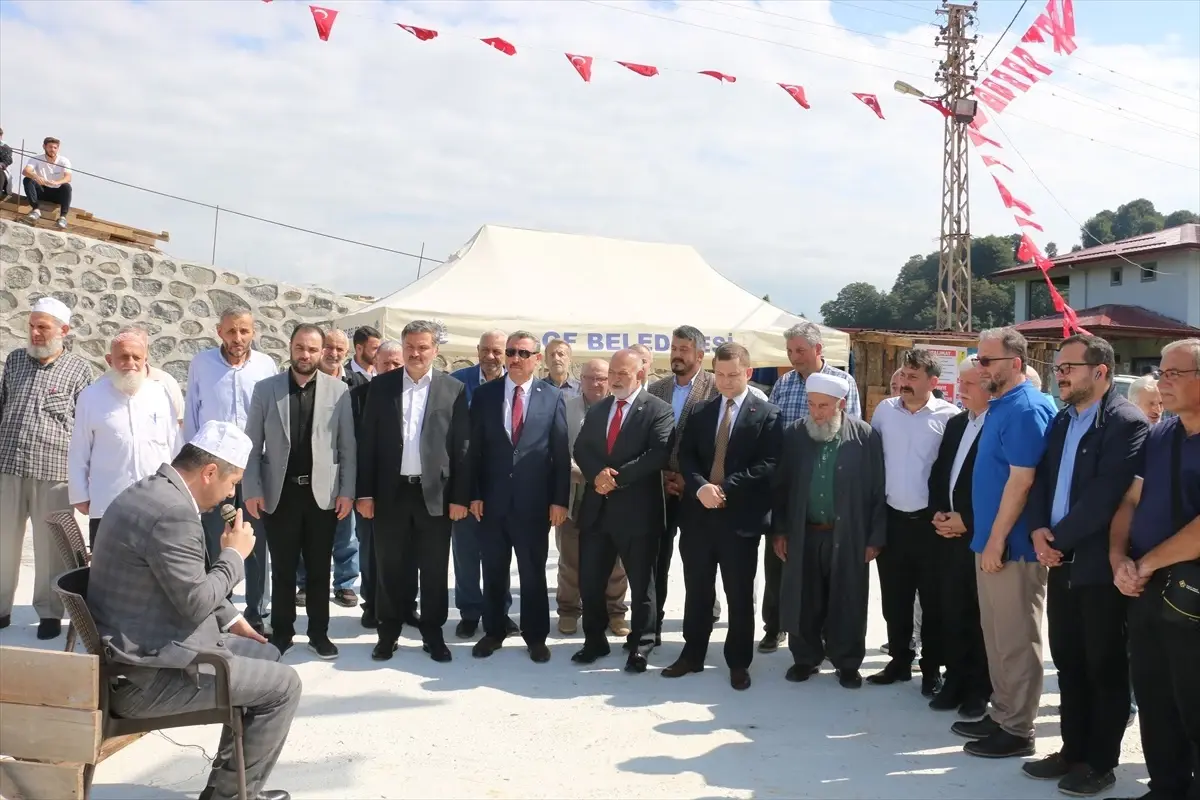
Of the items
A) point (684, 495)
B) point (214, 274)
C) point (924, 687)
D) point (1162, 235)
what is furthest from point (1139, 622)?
point (1162, 235)

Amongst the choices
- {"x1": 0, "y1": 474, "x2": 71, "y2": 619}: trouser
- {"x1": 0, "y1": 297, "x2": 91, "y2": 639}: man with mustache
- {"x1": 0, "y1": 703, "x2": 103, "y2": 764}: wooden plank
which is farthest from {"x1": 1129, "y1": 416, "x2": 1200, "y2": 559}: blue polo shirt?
{"x1": 0, "y1": 474, "x2": 71, "y2": 619}: trouser

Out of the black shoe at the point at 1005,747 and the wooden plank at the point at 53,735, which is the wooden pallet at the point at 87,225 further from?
the black shoe at the point at 1005,747

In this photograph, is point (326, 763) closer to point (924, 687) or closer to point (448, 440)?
point (448, 440)

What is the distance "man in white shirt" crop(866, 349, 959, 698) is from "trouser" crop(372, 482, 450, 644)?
2.47m

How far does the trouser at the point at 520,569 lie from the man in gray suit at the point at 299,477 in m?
0.87

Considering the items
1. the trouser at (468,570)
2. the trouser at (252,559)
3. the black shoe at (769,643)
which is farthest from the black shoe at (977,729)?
the trouser at (252,559)

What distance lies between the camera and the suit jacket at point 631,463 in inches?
201

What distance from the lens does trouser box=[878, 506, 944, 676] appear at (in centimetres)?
484

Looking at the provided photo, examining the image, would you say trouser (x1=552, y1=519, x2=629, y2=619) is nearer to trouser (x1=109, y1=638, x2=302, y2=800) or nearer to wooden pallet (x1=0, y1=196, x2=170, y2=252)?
trouser (x1=109, y1=638, x2=302, y2=800)

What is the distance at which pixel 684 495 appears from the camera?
518cm

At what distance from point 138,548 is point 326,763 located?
139 centimetres

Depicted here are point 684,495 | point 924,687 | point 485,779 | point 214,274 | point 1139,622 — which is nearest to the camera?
point 1139,622

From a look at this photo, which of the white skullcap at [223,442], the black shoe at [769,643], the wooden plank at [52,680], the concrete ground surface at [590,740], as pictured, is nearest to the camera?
the wooden plank at [52,680]

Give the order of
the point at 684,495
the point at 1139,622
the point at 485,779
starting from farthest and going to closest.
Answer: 1. the point at 684,495
2. the point at 485,779
3. the point at 1139,622
